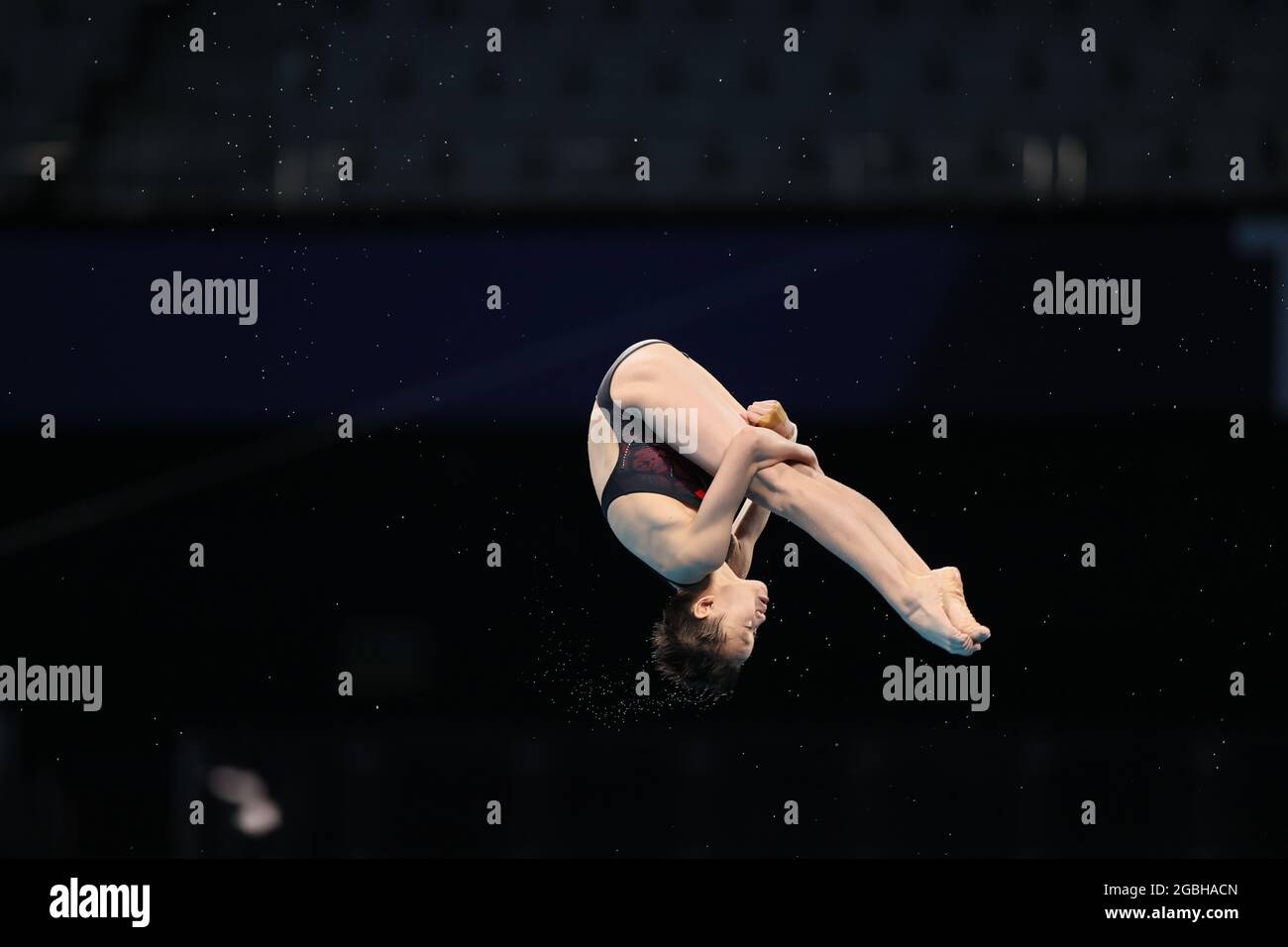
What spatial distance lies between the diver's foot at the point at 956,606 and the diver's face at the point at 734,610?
59cm

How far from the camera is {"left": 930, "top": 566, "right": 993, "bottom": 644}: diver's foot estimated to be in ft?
14.1

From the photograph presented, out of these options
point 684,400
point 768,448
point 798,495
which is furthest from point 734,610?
point 684,400

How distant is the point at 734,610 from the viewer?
189 inches

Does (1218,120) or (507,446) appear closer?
(507,446)

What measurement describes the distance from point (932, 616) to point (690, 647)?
0.80m

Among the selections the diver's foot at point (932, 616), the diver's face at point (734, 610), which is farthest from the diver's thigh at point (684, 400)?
the diver's foot at point (932, 616)

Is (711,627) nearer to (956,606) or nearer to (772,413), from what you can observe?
(772,413)

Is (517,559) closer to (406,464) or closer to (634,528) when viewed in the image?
(406,464)

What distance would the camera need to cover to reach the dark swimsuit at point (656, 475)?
4.80 meters

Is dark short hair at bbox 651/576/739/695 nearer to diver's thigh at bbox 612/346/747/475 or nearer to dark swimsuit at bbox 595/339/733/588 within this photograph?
dark swimsuit at bbox 595/339/733/588

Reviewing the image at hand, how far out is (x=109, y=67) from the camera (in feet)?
20.7

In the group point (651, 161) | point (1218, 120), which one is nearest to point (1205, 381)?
point (1218, 120)
